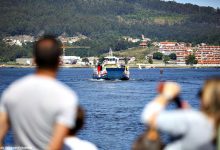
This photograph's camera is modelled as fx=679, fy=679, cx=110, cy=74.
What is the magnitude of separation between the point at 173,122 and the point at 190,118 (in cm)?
10

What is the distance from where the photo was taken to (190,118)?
12.5 feet

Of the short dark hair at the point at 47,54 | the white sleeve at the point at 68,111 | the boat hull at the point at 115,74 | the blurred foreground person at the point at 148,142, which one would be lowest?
the boat hull at the point at 115,74

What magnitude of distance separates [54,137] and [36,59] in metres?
0.48

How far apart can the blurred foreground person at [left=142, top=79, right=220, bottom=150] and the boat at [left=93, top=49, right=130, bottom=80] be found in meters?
81.4

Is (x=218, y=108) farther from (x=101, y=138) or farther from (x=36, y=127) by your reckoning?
(x=101, y=138)

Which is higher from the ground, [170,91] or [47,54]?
[47,54]

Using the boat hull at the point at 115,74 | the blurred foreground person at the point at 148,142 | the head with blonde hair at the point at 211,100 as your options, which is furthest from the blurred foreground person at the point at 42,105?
the boat hull at the point at 115,74

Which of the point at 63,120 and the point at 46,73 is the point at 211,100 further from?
the point at 46,73

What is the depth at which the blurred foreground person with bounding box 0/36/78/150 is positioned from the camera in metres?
3.86

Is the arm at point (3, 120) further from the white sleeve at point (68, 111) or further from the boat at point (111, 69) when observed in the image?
the boat at point (111, 69)

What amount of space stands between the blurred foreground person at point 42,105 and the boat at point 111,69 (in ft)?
267

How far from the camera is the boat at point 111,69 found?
282 feet

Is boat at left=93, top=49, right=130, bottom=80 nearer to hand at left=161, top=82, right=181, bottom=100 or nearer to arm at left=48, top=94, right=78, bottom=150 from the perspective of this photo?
hand at left=161, top=82, right=181, bottom=100

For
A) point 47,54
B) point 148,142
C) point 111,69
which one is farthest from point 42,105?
point 111,69
